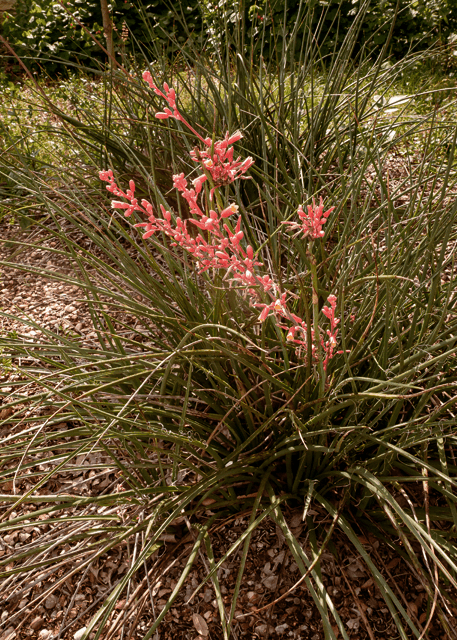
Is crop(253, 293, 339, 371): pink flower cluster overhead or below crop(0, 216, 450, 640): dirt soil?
overhead

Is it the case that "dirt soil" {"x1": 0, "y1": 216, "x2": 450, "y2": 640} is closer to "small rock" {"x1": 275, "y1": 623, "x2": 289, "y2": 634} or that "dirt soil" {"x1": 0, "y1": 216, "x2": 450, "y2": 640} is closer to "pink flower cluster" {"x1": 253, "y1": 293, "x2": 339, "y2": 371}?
"small rock" {"x1": 275, "y1": 623, "x2": 289, "y2": 634}

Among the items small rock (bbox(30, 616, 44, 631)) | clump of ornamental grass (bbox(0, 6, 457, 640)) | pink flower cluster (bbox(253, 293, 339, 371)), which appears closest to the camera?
pink flower cluster (bbox(253, 293, 339, 371))

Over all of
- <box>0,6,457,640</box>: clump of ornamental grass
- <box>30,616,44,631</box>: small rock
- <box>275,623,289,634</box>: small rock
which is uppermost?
<box>0,6,457,640</box>: clump of ornamental grass

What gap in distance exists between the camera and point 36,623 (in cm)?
169

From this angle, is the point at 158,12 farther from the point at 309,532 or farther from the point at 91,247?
the point at 309,532

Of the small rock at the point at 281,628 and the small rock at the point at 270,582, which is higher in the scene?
the small rock at the point at 270,582

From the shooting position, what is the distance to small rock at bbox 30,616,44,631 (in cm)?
168

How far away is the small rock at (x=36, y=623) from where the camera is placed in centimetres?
168

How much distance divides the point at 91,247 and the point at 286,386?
1.96 m

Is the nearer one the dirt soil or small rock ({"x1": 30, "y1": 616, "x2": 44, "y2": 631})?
the dirt soil

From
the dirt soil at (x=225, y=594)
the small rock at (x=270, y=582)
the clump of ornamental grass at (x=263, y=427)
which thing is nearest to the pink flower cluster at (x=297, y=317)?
the clump of ornamental grass at (x=263, y=427)

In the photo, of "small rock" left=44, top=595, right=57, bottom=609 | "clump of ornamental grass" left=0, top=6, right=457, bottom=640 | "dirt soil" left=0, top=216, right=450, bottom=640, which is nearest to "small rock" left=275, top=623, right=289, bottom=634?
"dirt soil" left=0, top=216, right=450, bottom=640

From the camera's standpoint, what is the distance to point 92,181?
341 cm

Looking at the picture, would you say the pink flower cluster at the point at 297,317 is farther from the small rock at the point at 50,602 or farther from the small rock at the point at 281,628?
the small rock at the point at 50,602
